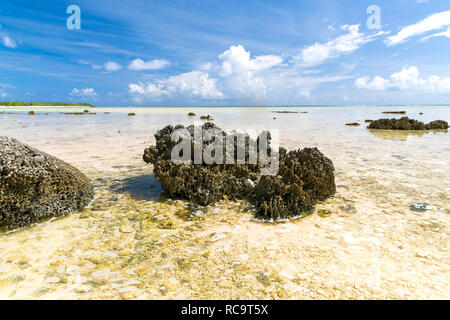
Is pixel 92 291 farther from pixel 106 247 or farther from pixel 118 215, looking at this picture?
pixel 118 215

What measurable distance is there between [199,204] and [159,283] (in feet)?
7.11

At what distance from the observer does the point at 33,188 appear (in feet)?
A: 12.0

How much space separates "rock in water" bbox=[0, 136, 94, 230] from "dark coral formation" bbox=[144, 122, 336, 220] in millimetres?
1511

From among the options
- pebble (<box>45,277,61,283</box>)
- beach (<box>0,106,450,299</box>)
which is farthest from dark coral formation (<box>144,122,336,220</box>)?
pebble (<box>45,277,61,283</box>)

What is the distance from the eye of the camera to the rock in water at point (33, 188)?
3.40 meters

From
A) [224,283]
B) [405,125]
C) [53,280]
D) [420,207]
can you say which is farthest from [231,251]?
[405,125]

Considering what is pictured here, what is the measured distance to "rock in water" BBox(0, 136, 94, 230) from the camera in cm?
340

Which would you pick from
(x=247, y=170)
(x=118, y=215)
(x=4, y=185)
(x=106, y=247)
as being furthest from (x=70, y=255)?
(x=247, y=170)

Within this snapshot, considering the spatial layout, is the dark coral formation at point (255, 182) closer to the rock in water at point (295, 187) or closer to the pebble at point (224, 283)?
the rock in water at point (295, 187)

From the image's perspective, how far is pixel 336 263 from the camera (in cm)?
Result: 263

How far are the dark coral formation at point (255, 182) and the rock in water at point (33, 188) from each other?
1511 millimetres

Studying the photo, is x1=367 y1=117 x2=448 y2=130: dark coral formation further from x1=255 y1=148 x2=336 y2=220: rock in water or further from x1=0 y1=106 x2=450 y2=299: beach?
x1=255 y1=148 x2=336 y2=220: rock in water

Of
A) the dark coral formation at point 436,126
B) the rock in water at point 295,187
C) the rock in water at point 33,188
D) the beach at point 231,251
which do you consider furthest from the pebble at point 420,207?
the dark coral formation at point 436,126
